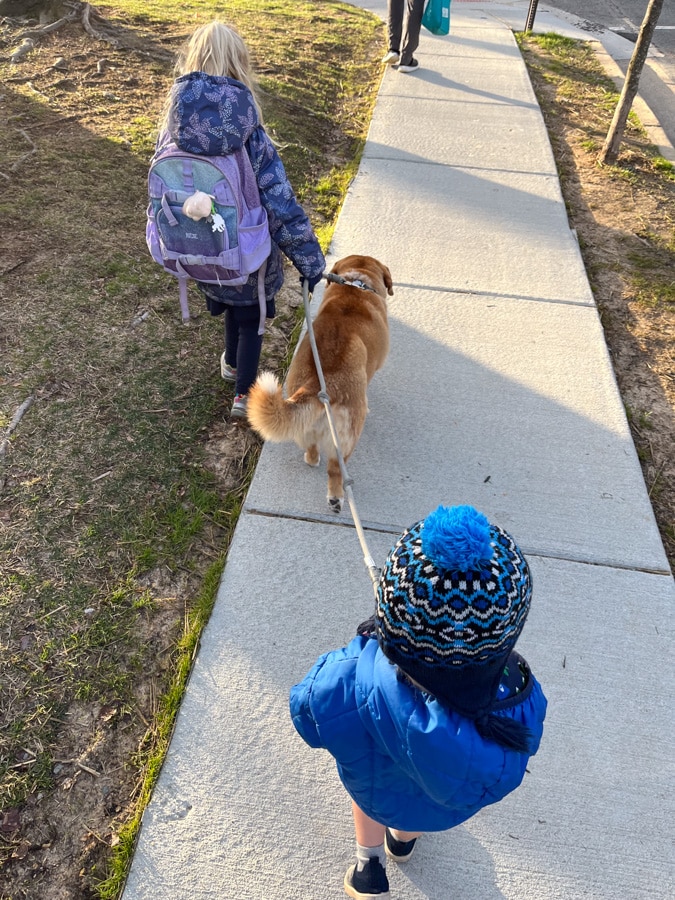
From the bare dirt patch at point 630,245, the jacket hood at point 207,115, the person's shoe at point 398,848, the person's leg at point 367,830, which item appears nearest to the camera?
the person's leg at point 367,830

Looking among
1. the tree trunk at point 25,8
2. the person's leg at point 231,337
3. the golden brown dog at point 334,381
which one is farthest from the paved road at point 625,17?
the person's leg at point 231,337

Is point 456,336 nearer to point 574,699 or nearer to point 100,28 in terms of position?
point 574,699

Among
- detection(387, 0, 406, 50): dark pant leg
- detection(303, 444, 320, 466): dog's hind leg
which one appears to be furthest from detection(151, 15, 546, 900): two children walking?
detection(387, 0, 406, 50): dark pant leg

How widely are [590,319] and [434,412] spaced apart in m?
1.43

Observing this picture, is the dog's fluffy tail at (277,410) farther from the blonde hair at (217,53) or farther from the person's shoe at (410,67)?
the person's shoe at (410,67)

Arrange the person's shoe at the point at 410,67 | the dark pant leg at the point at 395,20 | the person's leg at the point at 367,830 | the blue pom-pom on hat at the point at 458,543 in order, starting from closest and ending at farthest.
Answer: the blue pom-pom on hat at the point at 458,543 → the person's leg at the point at 367,830 → the dark pant leg at the point at 395,20 → the person's shoe at the point at 410,67

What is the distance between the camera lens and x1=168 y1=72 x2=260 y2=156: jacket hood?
2.47 metres

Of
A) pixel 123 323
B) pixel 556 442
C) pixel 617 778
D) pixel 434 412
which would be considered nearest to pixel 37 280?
pixel 123 323

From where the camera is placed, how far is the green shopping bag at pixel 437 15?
8008 millimetres

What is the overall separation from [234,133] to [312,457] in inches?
58.0

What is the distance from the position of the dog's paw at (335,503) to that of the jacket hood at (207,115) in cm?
153

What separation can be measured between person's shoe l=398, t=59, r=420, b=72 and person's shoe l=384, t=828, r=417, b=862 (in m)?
8.13

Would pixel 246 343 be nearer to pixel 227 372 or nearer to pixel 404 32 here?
pixel 227 372

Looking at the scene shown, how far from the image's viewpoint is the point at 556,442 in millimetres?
3428
